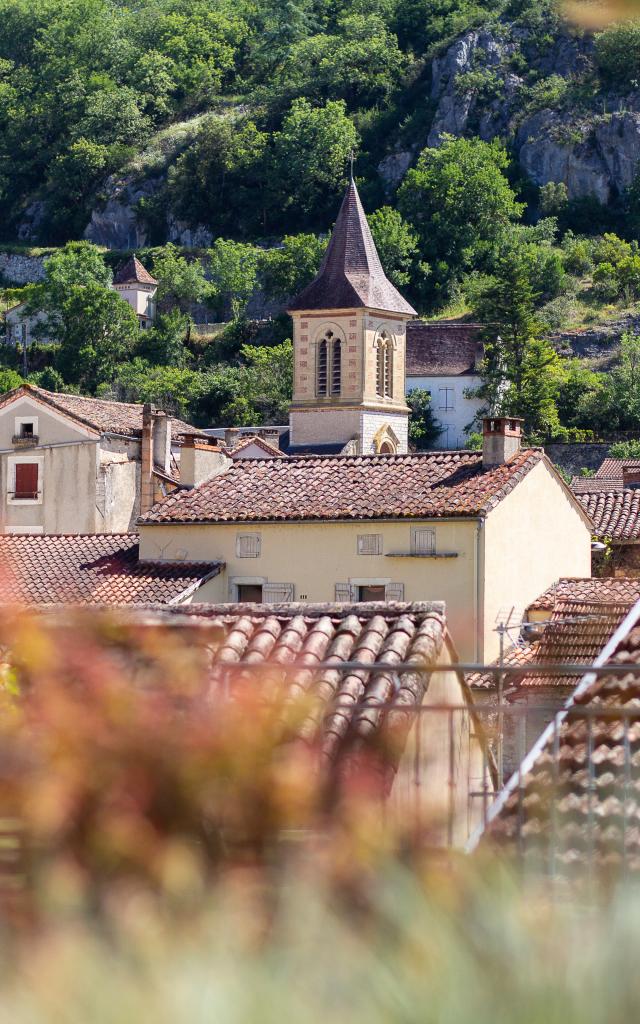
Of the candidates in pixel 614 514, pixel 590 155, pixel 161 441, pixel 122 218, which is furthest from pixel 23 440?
pixel 122 218

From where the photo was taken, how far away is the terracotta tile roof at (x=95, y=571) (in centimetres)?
2880

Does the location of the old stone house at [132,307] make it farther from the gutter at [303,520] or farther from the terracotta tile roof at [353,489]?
the gutter at [303,520]

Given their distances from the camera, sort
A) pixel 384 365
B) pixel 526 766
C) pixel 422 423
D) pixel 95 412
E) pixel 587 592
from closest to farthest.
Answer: pixel 526 766
pixel 587 592
pixel 95 412
pixel 384 365
pixel 422 423

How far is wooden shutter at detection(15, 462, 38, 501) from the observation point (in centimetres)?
4628

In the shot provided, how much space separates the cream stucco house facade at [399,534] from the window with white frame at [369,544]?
16mm

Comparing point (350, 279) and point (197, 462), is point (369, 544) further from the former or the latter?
point (350, 279)

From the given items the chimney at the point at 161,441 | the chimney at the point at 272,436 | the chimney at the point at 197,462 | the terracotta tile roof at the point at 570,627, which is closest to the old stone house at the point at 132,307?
the chimney at the point at 272,436

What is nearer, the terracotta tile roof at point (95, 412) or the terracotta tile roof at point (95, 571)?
the terracotta tile roof at point (95, 571)

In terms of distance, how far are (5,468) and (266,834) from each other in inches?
1649

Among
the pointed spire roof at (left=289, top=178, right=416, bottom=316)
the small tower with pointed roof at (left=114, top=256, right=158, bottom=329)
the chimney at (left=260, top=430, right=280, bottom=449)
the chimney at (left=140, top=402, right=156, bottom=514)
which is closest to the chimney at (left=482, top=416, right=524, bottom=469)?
the chimney at (left=140, top=402, right=156, bottom=514)

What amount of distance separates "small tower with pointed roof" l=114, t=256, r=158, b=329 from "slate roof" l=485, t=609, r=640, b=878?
100086 millimetres

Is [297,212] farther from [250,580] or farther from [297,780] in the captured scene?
[297,780]

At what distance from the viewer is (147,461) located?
1732 inches

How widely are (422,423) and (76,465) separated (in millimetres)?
40163
